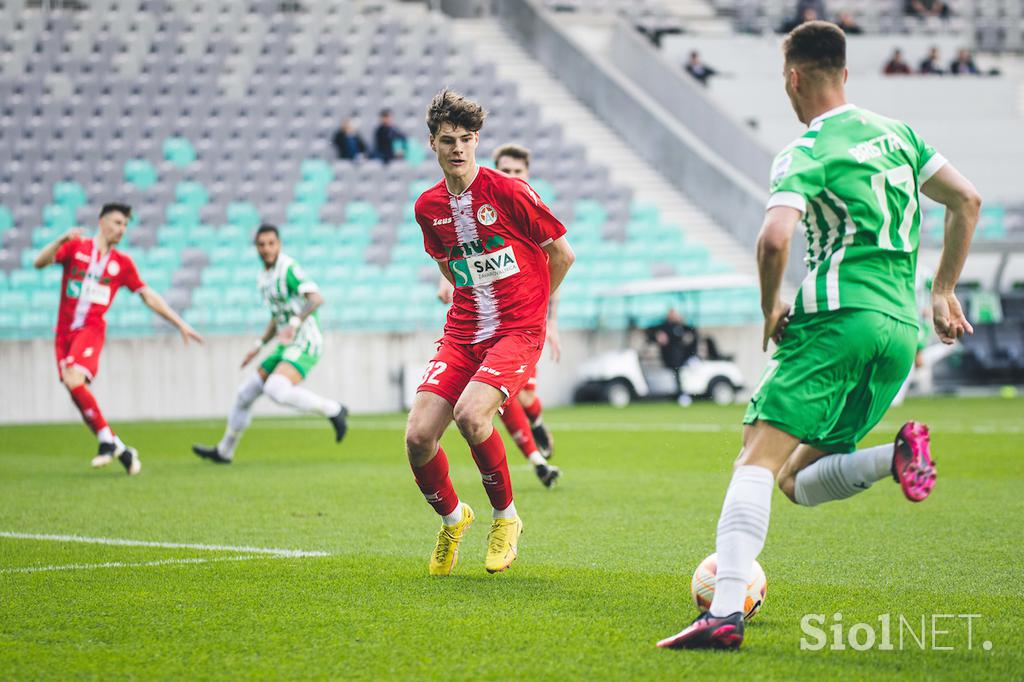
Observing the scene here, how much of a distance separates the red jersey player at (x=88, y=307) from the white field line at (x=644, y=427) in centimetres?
530

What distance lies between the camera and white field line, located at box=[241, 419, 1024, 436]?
15070mm

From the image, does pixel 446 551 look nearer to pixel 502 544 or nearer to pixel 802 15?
pixel 502 544

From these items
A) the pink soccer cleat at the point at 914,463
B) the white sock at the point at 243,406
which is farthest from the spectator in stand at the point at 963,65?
the pink soccer cleat at the point at 914,463

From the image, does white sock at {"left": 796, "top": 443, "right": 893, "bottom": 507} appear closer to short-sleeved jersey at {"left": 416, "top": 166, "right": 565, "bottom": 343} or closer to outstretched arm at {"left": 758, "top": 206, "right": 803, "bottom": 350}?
outstretched arm at {"left": 758, "top": 206, "right": 803, "bottom": 350}

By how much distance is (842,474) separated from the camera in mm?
4691

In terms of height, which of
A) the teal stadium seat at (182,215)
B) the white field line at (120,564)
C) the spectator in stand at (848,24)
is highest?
the spectator in stand at (848,24)

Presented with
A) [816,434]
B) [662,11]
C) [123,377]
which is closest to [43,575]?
[816,434]

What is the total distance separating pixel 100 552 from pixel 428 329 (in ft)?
47.4

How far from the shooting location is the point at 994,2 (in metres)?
35.0

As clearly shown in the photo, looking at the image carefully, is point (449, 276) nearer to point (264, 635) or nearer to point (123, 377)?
point (264, 635)

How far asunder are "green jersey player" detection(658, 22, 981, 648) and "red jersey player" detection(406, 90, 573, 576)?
1820 millimetres

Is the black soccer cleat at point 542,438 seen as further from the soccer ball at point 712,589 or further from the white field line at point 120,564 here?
the soccer ball at point 712,589

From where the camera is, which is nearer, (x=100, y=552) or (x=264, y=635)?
(x=264, y=635)

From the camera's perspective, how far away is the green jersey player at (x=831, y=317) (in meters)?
4.49
